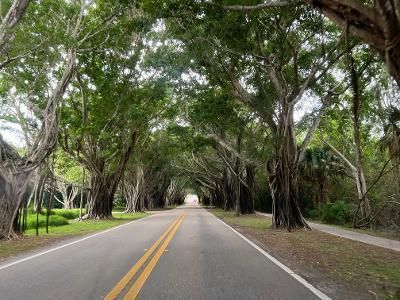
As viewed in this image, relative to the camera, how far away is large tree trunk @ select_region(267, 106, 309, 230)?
59.5 ft

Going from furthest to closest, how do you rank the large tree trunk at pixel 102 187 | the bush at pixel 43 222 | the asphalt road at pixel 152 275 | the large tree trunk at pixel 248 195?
the large tree trunk at pixel 248 195
the large tree trunk at pixel 102 187
the bush at pixel 43 222
the asphalt road at pixel 152 275

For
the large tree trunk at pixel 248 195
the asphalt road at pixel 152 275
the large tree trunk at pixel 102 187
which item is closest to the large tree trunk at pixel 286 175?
the asphalt road at pixel 152 275

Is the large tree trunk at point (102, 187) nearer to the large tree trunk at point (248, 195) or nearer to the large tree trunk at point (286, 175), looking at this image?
the large tree trunk at point (248, 195)

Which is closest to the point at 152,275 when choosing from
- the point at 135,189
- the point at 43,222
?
the point at 43,222

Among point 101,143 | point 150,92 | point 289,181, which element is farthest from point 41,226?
point 289,181

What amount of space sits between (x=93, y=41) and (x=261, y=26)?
32.5 ft

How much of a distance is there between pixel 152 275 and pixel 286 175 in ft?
39.1

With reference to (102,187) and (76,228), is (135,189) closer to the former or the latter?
(102,187)

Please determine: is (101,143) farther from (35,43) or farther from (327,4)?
(327,4)

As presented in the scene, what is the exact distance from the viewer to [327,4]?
641cm

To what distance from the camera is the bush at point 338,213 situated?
80.3 ft

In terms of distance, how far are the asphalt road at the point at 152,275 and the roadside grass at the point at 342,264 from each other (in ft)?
1.88

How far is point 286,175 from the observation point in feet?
60.5

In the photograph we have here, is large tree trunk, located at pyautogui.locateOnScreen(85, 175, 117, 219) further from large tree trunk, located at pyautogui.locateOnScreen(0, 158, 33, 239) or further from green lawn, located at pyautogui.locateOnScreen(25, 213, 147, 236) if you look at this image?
large tree trunk, located at pyautogui.locateOnScreen(0, 158, 33, 239)
